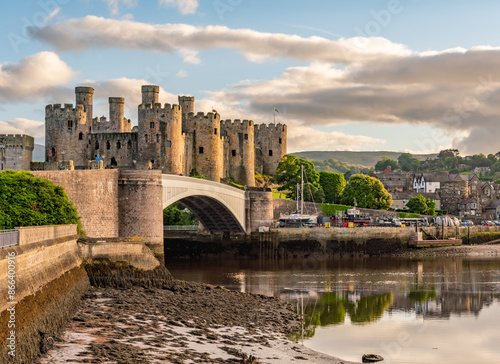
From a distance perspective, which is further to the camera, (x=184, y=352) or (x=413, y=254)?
(x=413, y=254)

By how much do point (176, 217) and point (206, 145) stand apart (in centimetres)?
995

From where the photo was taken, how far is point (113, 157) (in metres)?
54.3

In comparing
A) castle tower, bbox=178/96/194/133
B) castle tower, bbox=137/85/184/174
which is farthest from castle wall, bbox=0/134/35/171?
castle tower, bbox=178/96/194/133

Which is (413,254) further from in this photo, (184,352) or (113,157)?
(184,352)

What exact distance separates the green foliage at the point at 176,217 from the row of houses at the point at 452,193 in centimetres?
3556

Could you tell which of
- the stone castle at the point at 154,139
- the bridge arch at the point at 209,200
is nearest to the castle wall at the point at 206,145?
the stone castle at the point at 154,139

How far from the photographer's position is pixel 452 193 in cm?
9344

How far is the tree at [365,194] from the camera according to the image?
67438mm

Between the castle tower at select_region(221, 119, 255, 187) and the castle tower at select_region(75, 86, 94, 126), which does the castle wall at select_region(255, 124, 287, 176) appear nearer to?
the castle tower at select_region(221, 119, 255, 187)

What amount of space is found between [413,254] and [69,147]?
2544 cm

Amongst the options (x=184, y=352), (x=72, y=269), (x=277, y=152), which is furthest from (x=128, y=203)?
(x=277, y=152)

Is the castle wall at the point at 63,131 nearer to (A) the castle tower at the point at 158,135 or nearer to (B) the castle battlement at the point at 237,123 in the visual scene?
(A) the castle tower at the point at 158,135

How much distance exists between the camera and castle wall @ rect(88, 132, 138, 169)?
176 feet

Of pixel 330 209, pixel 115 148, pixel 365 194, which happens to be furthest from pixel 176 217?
pixel 365 194
